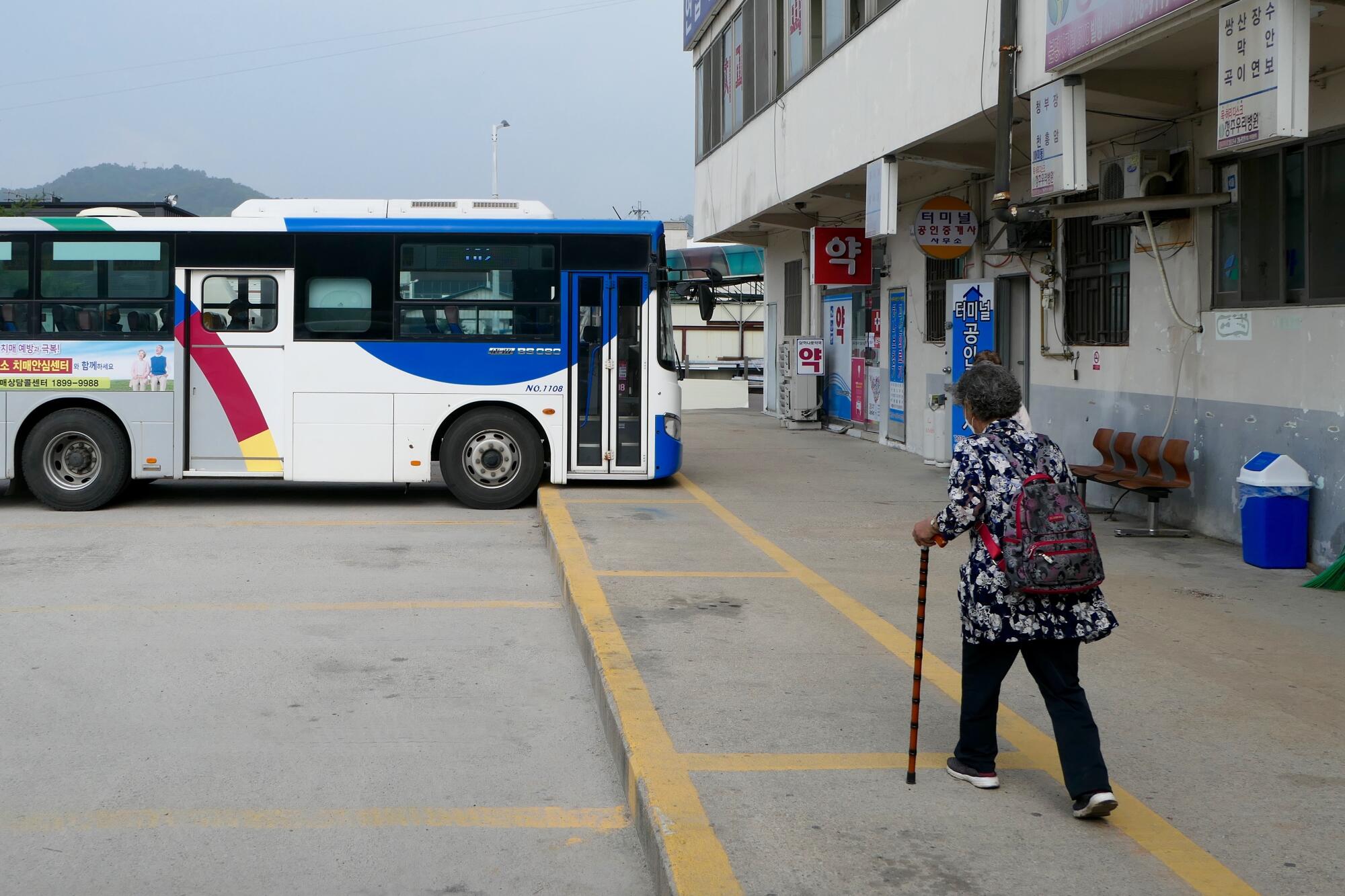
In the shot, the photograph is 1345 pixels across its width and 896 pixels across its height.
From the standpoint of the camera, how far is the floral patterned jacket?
4562 mm

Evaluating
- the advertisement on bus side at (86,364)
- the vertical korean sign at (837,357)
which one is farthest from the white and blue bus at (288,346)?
the vertical korean sign at (837,357)

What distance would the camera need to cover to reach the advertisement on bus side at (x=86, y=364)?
13258 millimetres

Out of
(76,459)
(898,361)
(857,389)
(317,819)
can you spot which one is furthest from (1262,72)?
(857,389)

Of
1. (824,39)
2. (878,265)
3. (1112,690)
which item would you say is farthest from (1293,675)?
(878,265)

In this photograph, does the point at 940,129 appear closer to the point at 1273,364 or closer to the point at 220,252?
the point at 1273,364

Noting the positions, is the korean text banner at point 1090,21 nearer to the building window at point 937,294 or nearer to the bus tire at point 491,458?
the bus tire at point 491,458

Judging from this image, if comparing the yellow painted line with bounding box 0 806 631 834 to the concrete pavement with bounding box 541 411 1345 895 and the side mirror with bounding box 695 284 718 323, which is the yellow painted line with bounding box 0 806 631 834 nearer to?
the concrete pavement with bounding box 541 411 1345 895

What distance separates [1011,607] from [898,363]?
1556 centimetres

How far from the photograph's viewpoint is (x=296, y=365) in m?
13.4

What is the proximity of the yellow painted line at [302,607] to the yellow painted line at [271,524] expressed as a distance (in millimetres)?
3627

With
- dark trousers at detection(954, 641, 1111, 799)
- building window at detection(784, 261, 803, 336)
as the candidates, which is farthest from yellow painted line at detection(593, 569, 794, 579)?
building window at detection(784, 261, 803, 336)

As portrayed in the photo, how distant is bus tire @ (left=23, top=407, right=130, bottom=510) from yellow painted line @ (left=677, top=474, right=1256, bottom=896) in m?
7.37

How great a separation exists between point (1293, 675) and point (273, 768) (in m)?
4.73

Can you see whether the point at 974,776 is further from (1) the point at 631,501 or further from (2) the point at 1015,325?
(2) the point at 1015,325
